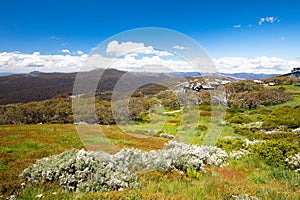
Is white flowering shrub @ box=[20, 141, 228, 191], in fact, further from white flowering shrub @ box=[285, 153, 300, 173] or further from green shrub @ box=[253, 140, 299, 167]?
white flowering shrub @ box=[285, 153, 300, 173]

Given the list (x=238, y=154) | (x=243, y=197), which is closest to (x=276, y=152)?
(x=238, y=154)

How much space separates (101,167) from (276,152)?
8254mm

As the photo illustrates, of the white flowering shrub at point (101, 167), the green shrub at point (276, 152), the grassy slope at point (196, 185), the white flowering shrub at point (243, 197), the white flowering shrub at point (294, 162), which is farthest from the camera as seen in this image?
the green shrub at point (276, 152)

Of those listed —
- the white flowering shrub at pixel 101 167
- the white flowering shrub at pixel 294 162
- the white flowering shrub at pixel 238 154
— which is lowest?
the white flowering shrub at pixel 238 154

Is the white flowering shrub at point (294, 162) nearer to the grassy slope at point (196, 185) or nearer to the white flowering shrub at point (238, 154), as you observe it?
the grassy slope at point (196, 185)

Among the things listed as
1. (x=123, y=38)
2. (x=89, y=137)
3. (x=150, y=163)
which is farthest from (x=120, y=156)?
(x=89, y=137)

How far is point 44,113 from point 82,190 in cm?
4825

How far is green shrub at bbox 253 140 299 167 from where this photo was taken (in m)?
10.4

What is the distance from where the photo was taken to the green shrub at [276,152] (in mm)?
10434

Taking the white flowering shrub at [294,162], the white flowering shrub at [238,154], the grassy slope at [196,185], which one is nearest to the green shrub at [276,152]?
the white flowering shrub at [294,162]

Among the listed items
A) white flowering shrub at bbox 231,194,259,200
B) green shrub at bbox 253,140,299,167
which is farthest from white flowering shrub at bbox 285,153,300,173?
white flowering shrub at bbox 231,194,259,200

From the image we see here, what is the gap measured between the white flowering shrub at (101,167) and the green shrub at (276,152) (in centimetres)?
376

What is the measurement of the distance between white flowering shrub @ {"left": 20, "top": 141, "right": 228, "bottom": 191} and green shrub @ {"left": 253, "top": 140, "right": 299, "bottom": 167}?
3.76 meters

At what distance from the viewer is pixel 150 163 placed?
851cm
